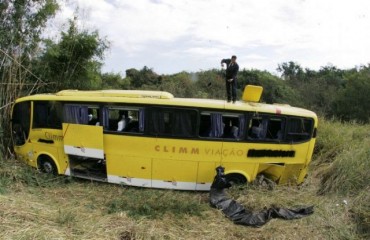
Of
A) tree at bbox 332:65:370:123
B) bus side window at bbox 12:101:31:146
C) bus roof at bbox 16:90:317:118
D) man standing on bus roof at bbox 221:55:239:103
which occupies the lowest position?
tree at bbox 332:65:370:123

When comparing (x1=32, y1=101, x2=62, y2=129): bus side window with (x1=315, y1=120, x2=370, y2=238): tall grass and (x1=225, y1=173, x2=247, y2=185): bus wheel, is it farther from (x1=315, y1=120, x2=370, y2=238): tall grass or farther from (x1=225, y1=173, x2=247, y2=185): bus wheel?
(x1=315, y1=120, x2=370, y2=238): tall grass

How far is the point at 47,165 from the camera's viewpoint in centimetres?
1057

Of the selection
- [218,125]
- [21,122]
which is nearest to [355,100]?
[218,125]

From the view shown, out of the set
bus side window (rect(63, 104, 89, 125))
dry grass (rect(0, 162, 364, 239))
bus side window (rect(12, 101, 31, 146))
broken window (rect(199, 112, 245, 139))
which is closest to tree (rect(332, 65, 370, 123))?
broken window (rect(199, 112, 245, 139))

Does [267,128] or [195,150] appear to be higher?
[267,128]

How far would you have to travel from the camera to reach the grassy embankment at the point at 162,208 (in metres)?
6.47

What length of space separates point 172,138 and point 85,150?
2192 mm

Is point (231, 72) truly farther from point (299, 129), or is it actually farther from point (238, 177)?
point (238, 177)

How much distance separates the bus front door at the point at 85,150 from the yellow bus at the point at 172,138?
0.08ft

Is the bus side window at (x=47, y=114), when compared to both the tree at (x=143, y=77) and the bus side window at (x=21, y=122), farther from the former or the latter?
the tree at (x=143, y=77)

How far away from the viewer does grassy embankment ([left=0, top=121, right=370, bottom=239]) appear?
6.47 metres

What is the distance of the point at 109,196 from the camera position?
916cm

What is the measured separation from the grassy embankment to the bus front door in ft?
0.87

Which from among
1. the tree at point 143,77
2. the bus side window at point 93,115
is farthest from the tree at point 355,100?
the bus side window at point 93,115
